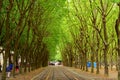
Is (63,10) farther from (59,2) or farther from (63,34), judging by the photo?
(63,34)

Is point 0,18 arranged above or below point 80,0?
below

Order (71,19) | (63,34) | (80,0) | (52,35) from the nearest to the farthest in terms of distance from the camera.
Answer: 1. (80,0)
2. (71,19)
3. (52,35)
4. (63,34)

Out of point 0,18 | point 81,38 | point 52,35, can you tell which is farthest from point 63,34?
point 0,18

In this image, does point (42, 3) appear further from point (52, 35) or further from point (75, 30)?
point (52, 35)

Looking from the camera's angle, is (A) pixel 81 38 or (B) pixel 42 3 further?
(A) pixel 81 38

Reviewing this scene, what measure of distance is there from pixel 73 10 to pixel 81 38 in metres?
13.1

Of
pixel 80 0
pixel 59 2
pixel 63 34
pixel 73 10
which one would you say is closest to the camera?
pixel 59 2

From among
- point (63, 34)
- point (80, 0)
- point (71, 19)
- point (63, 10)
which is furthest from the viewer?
point (63, 34)

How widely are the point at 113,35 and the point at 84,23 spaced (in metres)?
10.1

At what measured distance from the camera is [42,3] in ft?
136

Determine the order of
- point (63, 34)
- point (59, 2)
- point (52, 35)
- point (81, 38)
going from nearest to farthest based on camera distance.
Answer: point (59, 2) < point (81, 38) < point (52, 35) < point (63, 34)

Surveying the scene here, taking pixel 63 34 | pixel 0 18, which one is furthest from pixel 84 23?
pixel 63 34

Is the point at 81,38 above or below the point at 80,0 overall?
below

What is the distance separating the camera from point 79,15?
54.8 meters
